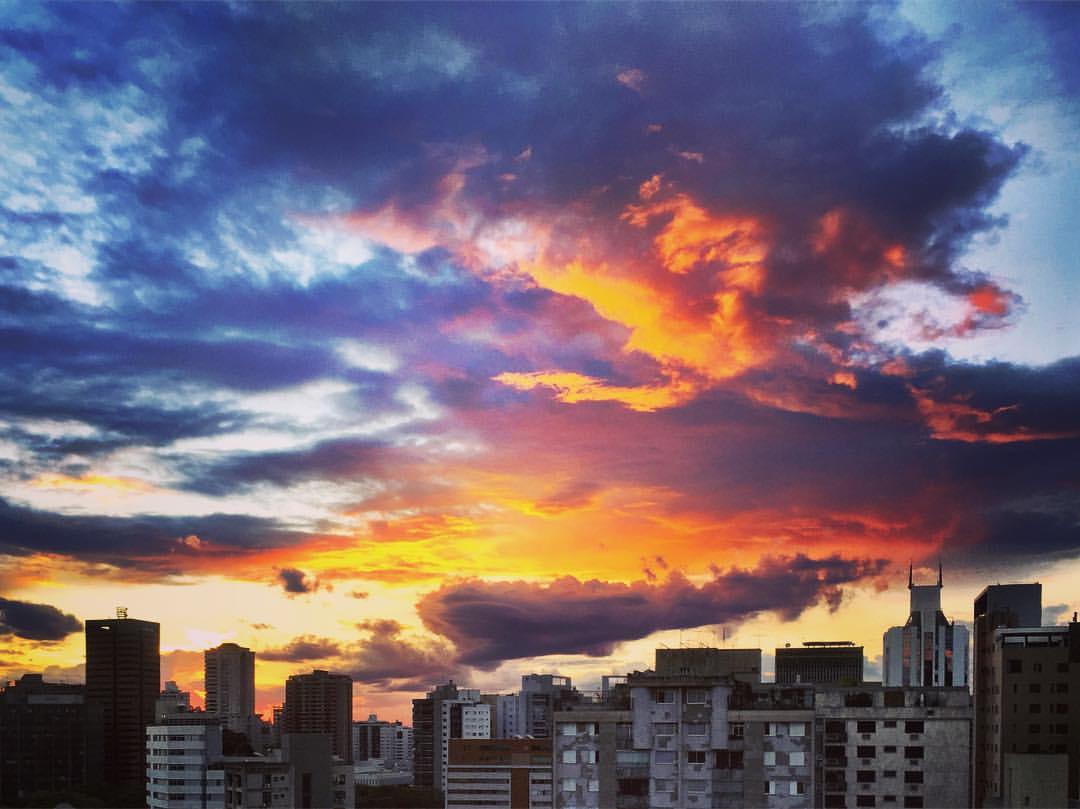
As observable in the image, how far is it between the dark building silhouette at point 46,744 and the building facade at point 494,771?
173 feet

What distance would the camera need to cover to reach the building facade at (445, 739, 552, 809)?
138m

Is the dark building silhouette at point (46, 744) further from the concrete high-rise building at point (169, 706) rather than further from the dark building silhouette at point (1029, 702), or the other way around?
the dark building silhouette at point (1029, 702)

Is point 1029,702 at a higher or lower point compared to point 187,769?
higher

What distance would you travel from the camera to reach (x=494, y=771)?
473 feet

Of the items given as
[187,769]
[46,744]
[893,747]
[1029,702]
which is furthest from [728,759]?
[46,744]

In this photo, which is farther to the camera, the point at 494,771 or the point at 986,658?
the point at 494,771

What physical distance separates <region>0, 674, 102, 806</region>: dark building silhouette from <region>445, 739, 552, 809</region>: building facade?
173 ft

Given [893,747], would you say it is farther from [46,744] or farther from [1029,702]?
[46,744]

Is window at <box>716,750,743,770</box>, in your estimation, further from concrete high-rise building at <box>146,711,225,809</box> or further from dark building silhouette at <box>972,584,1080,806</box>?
concrete high-rise building at <box>146,711,225,809</box>

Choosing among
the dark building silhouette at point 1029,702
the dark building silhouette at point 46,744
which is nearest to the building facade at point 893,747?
the dark building silhouette at point 1029,702

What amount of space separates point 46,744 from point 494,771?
67427 millimetres

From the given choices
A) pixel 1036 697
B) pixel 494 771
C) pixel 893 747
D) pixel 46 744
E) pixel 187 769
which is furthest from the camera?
pixel 46 744

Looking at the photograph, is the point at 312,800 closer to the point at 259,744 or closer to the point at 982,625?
the point at 982,625

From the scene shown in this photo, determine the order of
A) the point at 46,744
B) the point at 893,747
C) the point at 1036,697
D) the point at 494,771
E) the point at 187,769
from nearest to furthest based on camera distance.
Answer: the point at 893,747
the point at 1036,697
the point at 187,769
the point at 494,771
the point at 46,744
